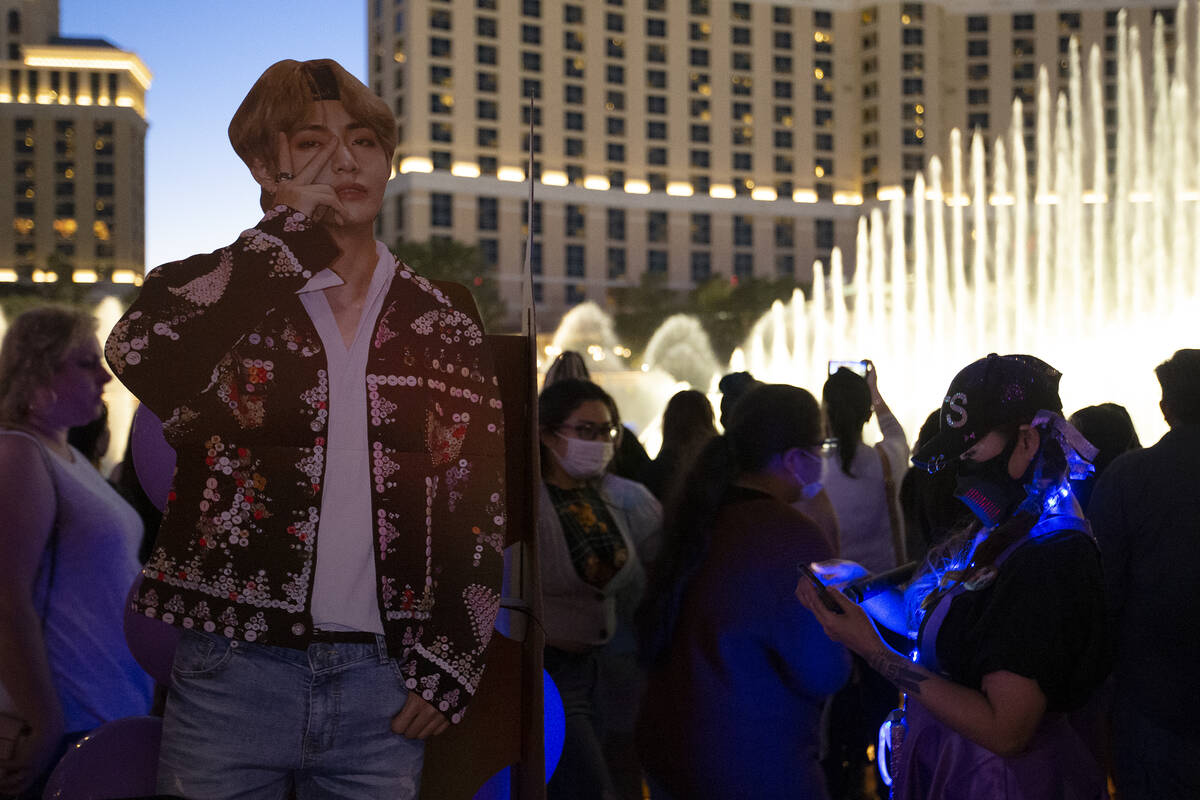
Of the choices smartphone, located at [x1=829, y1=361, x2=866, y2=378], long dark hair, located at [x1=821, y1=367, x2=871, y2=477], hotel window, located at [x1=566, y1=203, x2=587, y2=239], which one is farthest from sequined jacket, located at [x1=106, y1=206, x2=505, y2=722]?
hotel window, located at [x1=566, y1=203, x2=587, y2=239]

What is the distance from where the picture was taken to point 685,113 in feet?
240

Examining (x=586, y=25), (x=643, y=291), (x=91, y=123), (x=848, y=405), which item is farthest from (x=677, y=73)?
(x=848, y=405)

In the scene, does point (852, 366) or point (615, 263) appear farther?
point (615, 263)

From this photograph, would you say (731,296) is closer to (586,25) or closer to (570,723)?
(586,25)

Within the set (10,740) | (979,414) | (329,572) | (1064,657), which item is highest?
(979,414)

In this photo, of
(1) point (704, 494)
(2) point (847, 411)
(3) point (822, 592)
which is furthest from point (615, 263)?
(3) point (822, 592)

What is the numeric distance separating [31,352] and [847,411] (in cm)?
345

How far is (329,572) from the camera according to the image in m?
1.83

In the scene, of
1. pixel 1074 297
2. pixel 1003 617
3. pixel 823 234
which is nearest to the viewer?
pixel 1003 617

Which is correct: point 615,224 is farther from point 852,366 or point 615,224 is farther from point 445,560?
point 445,560

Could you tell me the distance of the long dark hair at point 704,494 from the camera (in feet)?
9.81

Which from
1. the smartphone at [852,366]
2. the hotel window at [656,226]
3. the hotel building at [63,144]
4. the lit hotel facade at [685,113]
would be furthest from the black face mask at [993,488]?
the hotel building at [63,144]

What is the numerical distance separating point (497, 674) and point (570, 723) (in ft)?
5.83

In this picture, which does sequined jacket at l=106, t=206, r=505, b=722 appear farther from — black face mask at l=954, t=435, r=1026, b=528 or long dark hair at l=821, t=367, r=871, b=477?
long dark hair at l=821, t=367, r=871, b=477
